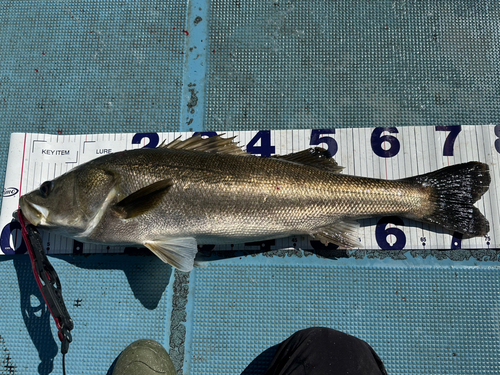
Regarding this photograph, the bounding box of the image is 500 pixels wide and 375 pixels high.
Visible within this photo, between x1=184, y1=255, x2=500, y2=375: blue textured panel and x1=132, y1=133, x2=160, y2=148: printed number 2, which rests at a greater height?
x1=132, y1=133, x2=160, y2=148: printed number 2

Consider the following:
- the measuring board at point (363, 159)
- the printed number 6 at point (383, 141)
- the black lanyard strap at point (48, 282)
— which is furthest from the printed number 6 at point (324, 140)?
the black lanyard strap at point (48, 282)

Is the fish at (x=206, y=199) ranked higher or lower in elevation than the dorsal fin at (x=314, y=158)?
lower

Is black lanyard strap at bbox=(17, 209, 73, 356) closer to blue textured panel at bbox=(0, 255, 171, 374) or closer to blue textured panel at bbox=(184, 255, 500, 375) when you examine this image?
blue textured panel at bbox=(0, 255, 171, 374)

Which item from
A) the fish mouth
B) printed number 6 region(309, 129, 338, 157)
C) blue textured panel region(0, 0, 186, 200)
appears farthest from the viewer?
blue textured panel region(0, 0, 186, 200)

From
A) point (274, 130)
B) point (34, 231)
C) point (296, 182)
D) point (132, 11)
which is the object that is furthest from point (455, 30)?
point (34, 231)

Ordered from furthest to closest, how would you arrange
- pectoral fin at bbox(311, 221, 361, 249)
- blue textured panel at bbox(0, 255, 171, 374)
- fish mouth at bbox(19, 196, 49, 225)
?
blue textured panel at bbox(0, 255, 171, 374)
pectoral fin at bbox(311, 221, 361, 249)
fish mouth at bbox(19, 196, 49, 225)

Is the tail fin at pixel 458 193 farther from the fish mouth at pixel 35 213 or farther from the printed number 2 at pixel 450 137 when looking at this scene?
the fish mouth at pixel 35 213

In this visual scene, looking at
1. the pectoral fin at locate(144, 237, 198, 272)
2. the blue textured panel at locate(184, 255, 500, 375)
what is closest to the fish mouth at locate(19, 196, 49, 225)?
the pectoral fin at locate(144, 237, 198, 272)

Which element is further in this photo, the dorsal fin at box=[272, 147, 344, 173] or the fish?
the dorsal fin at box=[272, 147, 344, 173]
